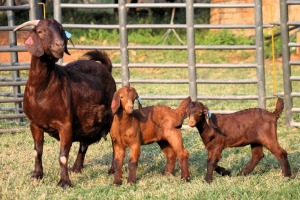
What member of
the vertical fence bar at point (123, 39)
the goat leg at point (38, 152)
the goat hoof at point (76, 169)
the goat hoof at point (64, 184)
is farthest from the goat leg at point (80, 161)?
the vertical fence bar at point (123, 39)

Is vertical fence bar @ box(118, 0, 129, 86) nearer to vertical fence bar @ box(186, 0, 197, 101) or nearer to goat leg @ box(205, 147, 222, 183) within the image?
vertical fence bar @ box(186, 0, 197, 101)

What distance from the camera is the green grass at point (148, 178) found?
28.8ft

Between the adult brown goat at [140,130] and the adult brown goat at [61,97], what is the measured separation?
0.52 meters

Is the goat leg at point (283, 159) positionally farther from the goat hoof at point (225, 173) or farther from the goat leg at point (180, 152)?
the goat leg at point (180, 152)

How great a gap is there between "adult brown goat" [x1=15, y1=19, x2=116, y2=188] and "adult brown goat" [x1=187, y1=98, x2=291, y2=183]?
1.28 meters

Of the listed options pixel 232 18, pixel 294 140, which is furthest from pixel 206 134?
pixel 232 18

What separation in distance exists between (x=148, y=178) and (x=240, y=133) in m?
1.14

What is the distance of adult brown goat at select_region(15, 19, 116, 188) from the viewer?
9289 mm

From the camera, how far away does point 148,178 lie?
991 cm

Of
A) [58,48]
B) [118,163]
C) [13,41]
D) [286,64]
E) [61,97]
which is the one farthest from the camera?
[13,41]

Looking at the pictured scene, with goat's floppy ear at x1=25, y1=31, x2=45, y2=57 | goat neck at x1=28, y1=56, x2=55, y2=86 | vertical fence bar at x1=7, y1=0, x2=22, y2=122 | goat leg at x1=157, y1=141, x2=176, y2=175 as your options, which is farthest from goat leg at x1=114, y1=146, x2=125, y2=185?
vertical fence bar at x1=7, y1=0, x2=22, y2=122

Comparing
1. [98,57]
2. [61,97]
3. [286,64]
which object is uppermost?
[98,57]

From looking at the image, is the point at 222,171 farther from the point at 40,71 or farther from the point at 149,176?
the point at 40,71

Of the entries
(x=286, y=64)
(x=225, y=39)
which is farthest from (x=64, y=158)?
(x=225, y=39)
